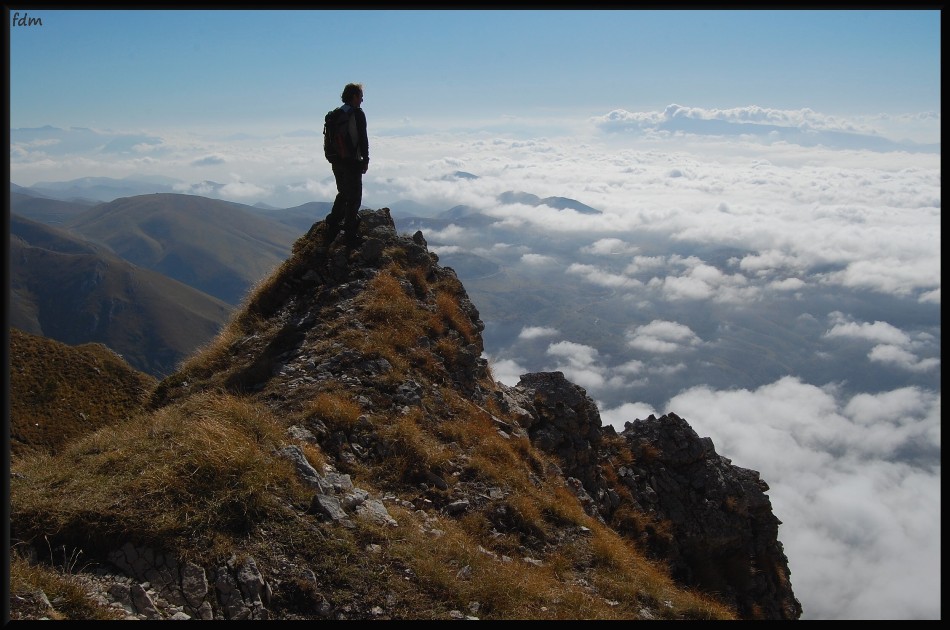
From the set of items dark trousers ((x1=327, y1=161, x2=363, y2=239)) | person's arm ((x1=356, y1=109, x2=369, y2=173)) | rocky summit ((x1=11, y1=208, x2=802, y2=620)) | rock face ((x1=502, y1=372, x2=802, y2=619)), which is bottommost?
rock face ((x1=502, y1=372, x2=802, y2=619))

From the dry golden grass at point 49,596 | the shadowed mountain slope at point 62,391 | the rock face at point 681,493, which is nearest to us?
A: the dry golden grass at point 49,596

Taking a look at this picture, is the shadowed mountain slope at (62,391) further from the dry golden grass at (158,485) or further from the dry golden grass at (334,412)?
the dry golden grass at (334,412)

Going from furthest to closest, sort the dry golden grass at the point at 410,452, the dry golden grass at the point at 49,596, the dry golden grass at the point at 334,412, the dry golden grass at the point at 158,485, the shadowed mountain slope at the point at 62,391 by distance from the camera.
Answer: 1. the shadowed mountain slope at the point at 62,391
2. the dry golden grass at the point at 334,412
3. the dry golden grass at the point at 410,452
4. the dry golden grass at the point at 158,485
5. the dry golden grass at the point at 49,596

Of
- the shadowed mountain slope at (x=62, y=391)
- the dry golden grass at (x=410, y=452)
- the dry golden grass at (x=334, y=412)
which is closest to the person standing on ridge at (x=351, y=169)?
the shadowed mountain slope at (x=62, y=391)

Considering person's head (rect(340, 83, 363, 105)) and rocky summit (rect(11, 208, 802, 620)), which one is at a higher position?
person's head (rect(340, 83, 363, 105))

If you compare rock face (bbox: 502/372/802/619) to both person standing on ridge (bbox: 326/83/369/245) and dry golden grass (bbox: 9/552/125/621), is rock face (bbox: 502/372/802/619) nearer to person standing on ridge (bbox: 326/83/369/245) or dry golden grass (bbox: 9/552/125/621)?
person standing on ridge (bbox: 326/83/369/245)

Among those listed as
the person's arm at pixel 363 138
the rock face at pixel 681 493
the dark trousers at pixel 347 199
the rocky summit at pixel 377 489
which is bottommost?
the rock face at pixel 681 493

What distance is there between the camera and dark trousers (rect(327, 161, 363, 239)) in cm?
1725

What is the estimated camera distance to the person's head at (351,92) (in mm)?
15836

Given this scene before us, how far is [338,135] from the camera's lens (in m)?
16.3

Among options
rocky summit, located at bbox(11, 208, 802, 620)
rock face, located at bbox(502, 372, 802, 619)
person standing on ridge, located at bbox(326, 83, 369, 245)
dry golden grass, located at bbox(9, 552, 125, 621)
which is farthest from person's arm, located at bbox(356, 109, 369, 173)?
dry golden grass, located at bbox(9, 552, 125, 621)

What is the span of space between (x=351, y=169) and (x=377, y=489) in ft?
34.0

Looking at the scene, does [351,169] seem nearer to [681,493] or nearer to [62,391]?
[62,391]

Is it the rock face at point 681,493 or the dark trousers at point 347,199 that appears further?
the dark trousers at point 347,199
